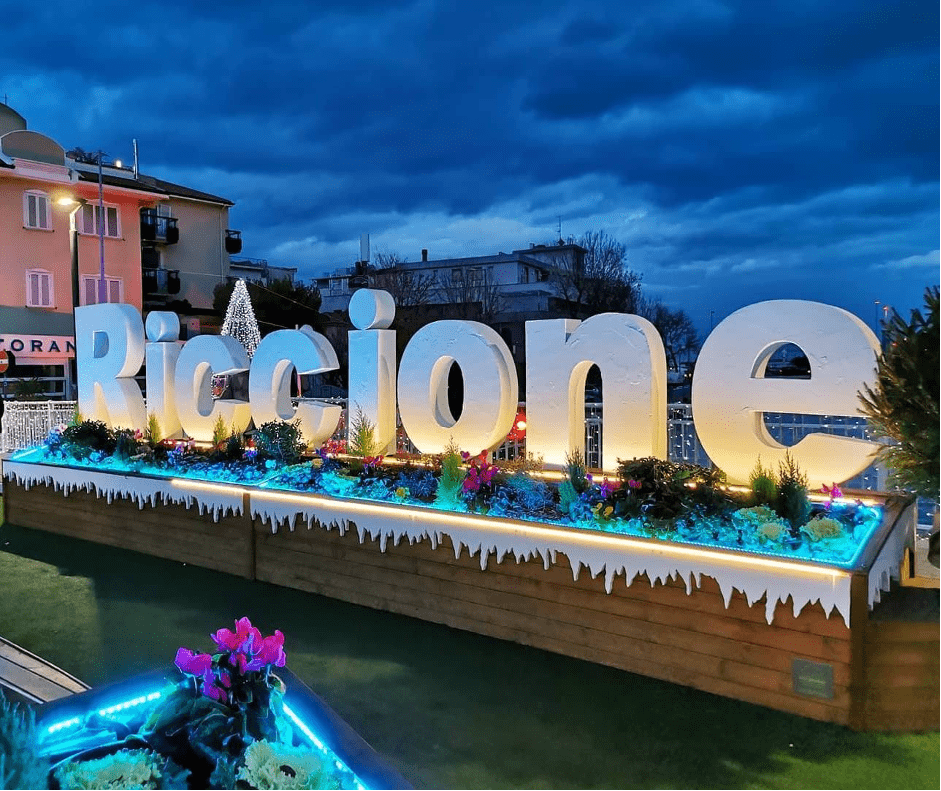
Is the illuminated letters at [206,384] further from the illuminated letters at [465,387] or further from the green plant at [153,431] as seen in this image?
the illuminated letters at [465,387]

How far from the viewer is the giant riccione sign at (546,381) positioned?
491 cm

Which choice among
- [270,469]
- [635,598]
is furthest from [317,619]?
[635,598]

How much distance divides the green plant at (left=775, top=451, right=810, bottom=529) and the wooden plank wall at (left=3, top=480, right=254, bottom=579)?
14.9 feet

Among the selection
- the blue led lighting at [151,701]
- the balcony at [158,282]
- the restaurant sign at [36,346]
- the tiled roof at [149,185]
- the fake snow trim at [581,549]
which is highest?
the tiled roof at [149,185]

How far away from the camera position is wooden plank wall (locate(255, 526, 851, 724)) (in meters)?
3.92

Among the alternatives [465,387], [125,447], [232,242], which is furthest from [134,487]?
[232,242]

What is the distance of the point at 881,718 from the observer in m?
3.66

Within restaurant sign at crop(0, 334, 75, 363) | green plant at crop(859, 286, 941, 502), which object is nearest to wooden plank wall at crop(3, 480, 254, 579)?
green plant at crop(859, 286, 941, 502)

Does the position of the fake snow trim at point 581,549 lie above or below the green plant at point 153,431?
below

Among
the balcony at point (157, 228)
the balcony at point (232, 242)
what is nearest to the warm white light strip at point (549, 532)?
the balcony at point (157, 228)

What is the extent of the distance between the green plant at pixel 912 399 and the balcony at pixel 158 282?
2574 cm

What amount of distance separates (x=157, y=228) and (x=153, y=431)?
65.4ft

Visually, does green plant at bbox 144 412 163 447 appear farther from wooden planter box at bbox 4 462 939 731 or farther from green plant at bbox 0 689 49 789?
green plant at bbox 0 689 49 789

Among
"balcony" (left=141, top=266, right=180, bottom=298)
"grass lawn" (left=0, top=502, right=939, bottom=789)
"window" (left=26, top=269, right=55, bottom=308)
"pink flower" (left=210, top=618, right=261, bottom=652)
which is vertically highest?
"balcony" (left=141, top=266, right=180, bottom=298)
